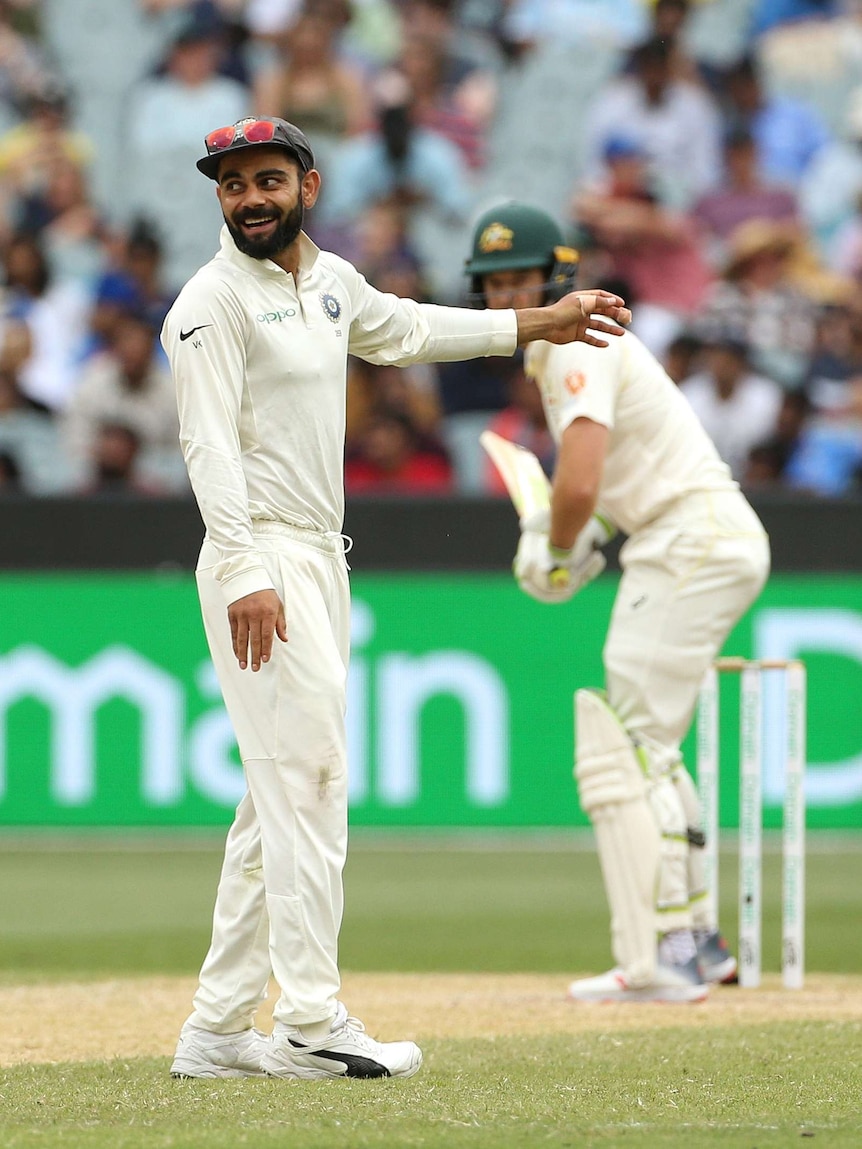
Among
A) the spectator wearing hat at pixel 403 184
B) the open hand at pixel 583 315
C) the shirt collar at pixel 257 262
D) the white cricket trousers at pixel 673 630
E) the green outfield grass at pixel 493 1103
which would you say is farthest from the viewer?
the spectator wearing hat at pixel 403 184

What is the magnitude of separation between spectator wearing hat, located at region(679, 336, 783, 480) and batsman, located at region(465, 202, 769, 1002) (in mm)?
5436

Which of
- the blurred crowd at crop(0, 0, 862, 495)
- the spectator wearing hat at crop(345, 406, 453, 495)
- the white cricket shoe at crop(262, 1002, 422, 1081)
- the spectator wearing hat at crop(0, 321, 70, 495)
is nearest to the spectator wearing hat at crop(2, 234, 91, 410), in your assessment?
the blurred crowd at crop(0, 0, 862, 495)

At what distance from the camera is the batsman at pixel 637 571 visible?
5.76 metres

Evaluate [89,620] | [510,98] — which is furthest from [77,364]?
[510,98]

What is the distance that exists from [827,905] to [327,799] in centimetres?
466

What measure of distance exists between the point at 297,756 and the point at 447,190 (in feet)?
31.4

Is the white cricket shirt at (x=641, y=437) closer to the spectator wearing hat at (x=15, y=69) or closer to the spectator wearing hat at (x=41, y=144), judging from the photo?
the spectator wearing hat at (x=41, y=144)

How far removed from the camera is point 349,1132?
3.61 metres

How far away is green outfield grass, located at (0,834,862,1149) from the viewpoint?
3.64 m

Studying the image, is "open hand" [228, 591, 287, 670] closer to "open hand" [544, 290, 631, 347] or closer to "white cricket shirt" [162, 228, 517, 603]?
"white cricket shirt" [162, 228, 517, 603]

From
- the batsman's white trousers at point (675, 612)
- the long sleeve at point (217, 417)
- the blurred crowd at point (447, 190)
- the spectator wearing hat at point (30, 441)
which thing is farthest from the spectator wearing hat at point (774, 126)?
the long sleeve at point (217, 417)

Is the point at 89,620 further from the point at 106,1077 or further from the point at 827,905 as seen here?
the point at 106,1077

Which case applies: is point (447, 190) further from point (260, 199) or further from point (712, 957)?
point (260, 199)

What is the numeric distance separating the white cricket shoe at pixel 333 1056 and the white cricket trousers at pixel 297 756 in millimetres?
62
